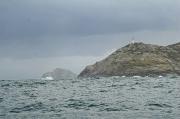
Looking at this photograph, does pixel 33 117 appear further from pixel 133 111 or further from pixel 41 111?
pixel 133 111

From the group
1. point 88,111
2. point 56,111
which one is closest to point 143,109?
point 88,111

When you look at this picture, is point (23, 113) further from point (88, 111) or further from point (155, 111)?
point (155, 111)

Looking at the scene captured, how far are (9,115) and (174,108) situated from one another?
16.6 meters

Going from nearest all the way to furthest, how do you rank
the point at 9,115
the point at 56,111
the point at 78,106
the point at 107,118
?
the point at 107,118 → the point at 9,115 → the point at 56,111 → the point at 78,106

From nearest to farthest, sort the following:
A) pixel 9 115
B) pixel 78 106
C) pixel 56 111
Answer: pixel 9 115
pixel 56 111
pixel 78 106

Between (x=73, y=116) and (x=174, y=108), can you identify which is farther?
(x=174, y=108)

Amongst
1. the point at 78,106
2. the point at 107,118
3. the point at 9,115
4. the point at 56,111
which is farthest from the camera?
the point at 78,106

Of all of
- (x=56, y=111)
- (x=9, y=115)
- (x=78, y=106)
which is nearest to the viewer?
(x=9, y=115)

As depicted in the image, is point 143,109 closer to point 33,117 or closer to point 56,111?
point 56,111

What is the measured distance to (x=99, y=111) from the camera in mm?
45594

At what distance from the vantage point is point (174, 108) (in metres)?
46.8

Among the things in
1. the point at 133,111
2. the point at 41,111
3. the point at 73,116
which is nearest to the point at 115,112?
the point at 133,111

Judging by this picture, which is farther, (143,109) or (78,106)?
(78,106)

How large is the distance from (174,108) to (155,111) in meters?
3.39
